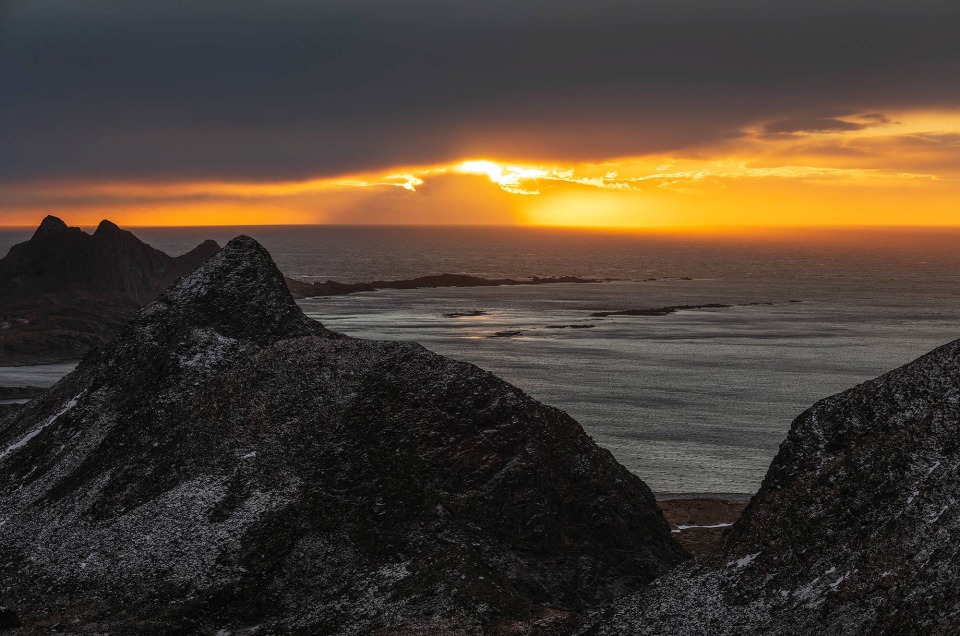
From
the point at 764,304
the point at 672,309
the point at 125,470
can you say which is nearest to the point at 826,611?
the point at 125,470

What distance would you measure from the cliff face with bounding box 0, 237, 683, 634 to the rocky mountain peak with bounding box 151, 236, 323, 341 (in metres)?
1.44

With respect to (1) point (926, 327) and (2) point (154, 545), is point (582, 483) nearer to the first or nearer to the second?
(2) point (154, 545)

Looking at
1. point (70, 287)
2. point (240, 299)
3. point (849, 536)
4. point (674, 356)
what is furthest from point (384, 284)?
point (849, 536)

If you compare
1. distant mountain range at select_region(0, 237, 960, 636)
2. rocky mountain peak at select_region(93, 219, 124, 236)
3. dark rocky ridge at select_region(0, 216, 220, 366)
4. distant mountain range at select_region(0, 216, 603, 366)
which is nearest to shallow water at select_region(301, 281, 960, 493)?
distant mountain range at select_region(0, 237, 960, 636)

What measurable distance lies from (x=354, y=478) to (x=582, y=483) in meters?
6.09

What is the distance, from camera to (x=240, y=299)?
115ft

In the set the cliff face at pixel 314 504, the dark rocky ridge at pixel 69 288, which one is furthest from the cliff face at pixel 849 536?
the dark rocky ridge at pixel 69 288

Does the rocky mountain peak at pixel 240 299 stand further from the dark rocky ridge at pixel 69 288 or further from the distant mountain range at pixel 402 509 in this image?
the dark rocky ridge at pixel 69 288

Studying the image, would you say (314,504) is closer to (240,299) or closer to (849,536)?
(240,299)

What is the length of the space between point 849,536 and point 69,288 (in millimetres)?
110322

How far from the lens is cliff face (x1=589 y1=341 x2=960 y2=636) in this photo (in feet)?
53.2

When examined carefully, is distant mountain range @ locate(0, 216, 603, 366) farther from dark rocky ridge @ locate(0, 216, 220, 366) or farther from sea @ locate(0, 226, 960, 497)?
sea @ locate(0, 226, 960, 497)

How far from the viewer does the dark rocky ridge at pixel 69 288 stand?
88.9 m

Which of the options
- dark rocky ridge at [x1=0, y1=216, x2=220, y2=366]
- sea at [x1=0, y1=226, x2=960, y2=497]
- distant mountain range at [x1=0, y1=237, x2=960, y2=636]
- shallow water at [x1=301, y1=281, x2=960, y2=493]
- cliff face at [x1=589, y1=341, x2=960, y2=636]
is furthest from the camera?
dark rocky ridge at [x1=0, y1=216, x2=220, y2=366]
